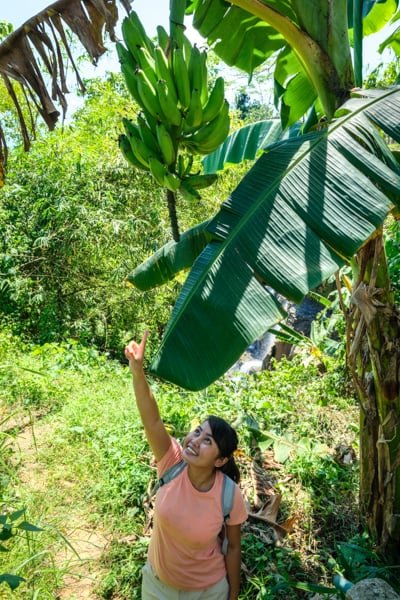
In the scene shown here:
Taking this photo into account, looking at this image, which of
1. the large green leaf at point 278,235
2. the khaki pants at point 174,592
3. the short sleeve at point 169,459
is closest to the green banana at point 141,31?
the large green leaf at point 278,235

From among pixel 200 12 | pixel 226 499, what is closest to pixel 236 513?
pixel 226 499

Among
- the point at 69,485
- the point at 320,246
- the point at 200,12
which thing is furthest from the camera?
the point at 69,485

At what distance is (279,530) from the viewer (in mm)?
2496

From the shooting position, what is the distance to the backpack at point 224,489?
1646 mm

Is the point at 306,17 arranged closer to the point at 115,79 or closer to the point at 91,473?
the point at 91,473

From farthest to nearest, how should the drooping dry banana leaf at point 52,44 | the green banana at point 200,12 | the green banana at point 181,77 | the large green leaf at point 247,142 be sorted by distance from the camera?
the large green leaf at point 247,142 < the green banana at point 200,12 < the drooping dry banana leaf at point 52,44 < the green banana at point 181,77

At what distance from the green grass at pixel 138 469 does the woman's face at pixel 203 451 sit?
56cm

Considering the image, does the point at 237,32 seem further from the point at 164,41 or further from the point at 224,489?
the point at 224,489

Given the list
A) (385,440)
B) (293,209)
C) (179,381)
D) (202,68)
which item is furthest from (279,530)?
(202,68)

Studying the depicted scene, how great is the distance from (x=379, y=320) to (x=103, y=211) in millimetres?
5068

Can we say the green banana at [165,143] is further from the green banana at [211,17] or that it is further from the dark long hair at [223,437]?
the green banana at [211,17]

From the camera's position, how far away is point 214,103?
5.79ft

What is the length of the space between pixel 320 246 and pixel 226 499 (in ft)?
2.93

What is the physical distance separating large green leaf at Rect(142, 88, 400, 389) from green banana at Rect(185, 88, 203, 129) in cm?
26
